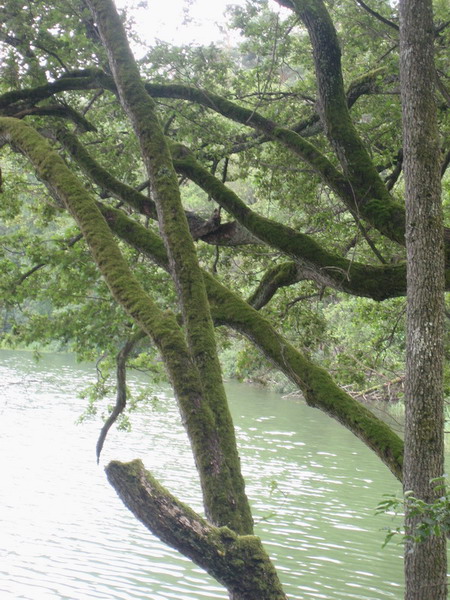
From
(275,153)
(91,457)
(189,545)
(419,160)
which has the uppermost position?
(275,153)

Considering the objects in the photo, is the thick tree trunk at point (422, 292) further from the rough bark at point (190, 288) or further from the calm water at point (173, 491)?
the rough bark at point (190, 288)

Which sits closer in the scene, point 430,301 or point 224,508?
point 224,508

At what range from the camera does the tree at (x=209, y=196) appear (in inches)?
143

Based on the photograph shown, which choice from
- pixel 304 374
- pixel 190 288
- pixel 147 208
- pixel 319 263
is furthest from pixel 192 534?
pixel 147 208

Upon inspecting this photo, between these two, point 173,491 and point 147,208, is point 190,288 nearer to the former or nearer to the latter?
point 147,208

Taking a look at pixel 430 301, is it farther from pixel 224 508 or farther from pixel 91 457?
pixel 91 457

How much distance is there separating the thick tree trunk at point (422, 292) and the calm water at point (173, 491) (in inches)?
40.1

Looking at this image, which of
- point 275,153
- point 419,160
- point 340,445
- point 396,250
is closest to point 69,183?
point 419,160

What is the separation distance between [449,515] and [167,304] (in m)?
6.99

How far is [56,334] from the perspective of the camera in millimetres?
9867

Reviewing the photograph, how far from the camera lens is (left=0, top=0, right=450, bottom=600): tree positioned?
3625 millimetres

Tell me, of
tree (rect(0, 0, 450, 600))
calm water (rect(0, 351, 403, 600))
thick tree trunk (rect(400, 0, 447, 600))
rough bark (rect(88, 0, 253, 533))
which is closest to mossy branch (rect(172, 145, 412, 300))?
tree (rect(0, 0, 450, 600))

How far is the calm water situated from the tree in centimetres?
118

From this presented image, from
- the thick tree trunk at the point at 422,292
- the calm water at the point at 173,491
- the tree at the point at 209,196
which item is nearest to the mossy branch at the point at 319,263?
the tree at the point at 209,196
